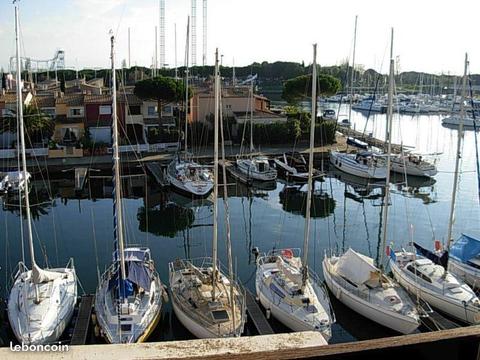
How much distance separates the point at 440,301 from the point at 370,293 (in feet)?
6.67

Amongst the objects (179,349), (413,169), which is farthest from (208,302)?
(413,169)

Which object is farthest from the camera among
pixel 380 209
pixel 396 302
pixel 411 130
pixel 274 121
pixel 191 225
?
pixel 411 130

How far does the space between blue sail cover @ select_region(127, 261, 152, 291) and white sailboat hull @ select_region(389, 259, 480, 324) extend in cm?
744

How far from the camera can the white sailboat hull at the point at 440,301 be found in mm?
13344

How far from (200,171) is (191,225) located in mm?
5406

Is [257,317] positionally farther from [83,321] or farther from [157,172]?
[157,172]

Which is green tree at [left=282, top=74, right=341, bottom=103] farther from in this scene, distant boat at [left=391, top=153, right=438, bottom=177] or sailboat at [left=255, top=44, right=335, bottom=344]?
sailboat at [left=255, top=44, right=335, bottom=344]

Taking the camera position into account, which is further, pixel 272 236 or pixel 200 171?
pixel 200 171

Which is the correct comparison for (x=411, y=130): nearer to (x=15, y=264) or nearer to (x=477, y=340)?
(x=15, y=264)

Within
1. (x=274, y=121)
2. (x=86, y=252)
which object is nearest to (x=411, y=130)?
(x=274, y=121)

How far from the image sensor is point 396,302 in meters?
13.1

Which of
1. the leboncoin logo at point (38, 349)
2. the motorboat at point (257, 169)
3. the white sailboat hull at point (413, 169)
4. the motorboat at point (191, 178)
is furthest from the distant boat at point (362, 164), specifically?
the leboncoin logo at point (38, 349)

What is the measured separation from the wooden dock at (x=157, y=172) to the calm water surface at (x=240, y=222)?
18.9 inches

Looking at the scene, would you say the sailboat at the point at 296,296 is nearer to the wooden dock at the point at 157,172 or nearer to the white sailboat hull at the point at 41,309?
the white sailboat hull at the point at 41,309
